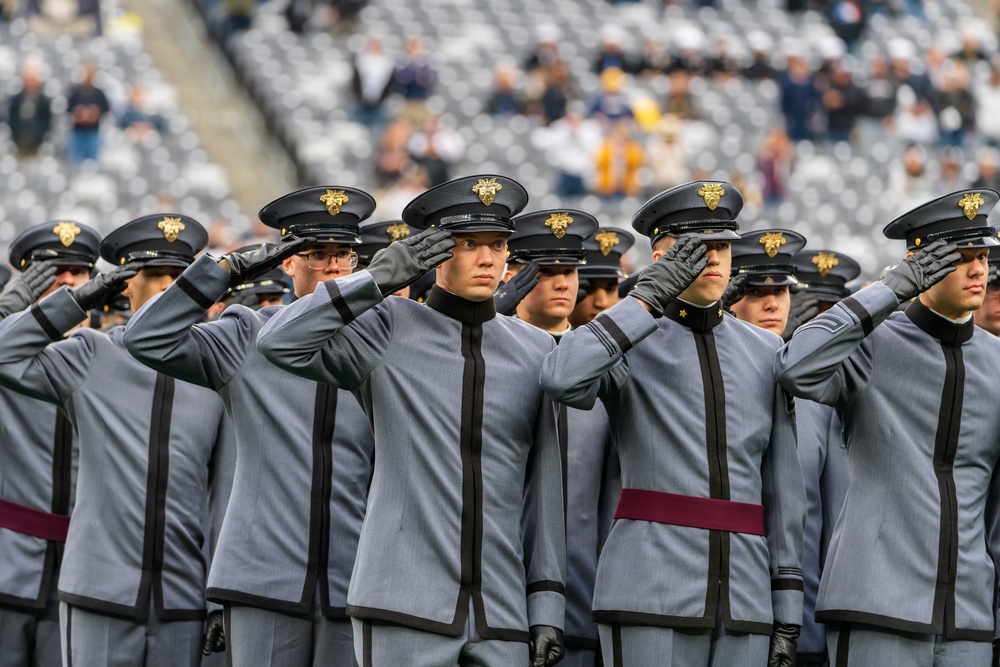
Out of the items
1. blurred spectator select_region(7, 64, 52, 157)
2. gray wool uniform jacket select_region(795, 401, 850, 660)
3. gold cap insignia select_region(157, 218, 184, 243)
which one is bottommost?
gray wool uniform jacket select_region(795, 401, 850, 660)

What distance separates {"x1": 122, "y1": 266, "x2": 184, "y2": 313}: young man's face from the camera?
6.53 m

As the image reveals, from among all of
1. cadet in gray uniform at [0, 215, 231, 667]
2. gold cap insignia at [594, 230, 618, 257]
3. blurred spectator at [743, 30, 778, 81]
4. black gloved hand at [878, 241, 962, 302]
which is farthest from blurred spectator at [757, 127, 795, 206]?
black gloved hand at [878, 241, 962, 302]

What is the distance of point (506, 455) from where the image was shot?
5.20m

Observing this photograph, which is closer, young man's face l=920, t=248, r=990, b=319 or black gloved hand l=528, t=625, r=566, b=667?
black gloved hand l=528, t=625, r=566, b=667

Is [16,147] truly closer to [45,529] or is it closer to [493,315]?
[45,529]

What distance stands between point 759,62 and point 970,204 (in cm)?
1841

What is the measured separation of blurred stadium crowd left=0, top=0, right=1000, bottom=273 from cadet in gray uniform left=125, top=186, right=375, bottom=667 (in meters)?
10.4

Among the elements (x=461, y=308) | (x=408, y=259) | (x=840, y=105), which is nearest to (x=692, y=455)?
(x=461, y=308)

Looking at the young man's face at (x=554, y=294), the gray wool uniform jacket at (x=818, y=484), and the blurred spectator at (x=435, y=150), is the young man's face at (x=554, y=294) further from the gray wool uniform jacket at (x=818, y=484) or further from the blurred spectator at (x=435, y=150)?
the blurred spectator at (x=435, y=150)

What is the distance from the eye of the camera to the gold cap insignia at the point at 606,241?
736cm

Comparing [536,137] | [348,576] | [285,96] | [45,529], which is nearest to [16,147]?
[285,96]

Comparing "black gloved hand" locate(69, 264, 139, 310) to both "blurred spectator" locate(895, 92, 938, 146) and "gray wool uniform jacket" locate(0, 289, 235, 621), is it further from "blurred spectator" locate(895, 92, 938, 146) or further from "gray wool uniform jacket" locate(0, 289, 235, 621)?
"blurred spectator" locate(895, 92, 938, 146)

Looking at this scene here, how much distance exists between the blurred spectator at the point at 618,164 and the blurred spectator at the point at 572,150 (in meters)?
0.15

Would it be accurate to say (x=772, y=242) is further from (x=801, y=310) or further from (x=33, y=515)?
(x=33, y=515)
